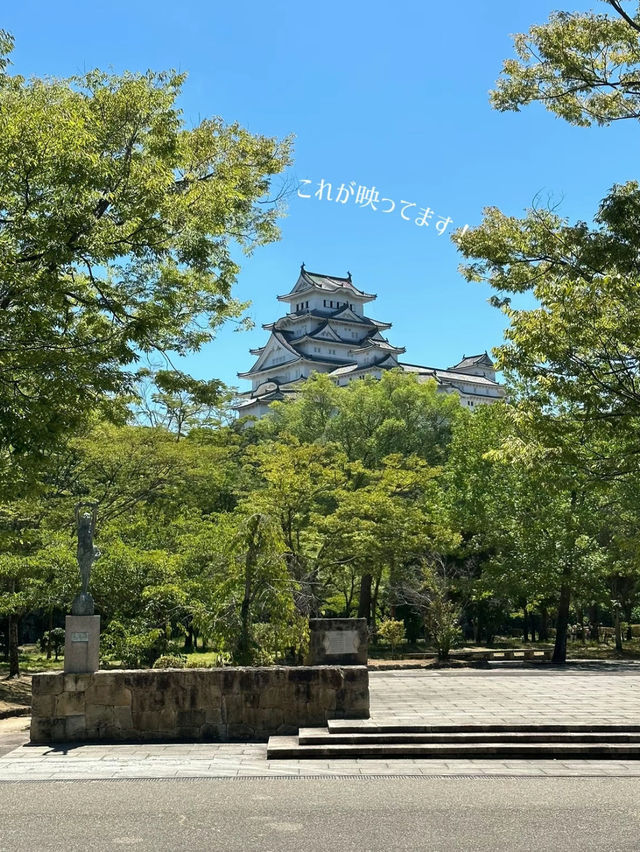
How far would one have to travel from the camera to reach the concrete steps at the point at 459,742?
1010cm

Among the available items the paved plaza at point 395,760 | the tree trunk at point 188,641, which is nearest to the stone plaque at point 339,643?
the paved plaza at point 395,760

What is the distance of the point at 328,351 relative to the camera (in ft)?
259

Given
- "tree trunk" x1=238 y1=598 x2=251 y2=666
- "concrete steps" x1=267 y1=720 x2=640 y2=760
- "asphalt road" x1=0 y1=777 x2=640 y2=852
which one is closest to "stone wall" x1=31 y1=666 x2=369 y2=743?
"concrete steps" x1=267 y1=720 x2=640 y2=760

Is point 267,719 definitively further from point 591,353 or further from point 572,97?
point 572,97

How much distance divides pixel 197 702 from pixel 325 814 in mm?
4615

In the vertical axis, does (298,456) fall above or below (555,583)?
above

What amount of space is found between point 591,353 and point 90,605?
9.49 metres

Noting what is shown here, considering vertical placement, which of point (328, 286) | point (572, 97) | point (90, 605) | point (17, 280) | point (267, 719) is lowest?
point (267, 719)

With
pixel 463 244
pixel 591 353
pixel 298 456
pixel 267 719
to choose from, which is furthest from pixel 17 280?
pixel 298 456

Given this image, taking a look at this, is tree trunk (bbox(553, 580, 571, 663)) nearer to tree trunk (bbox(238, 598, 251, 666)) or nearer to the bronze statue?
tree trunk (bbox(238, 598, 251, 666))

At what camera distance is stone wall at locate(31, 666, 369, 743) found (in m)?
11.5

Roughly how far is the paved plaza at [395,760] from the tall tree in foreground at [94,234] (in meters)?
4.63

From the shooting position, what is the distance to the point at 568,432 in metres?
15.2

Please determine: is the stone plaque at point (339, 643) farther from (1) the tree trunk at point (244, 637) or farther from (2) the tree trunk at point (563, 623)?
(2) the tree trunk at point (563, 623)
